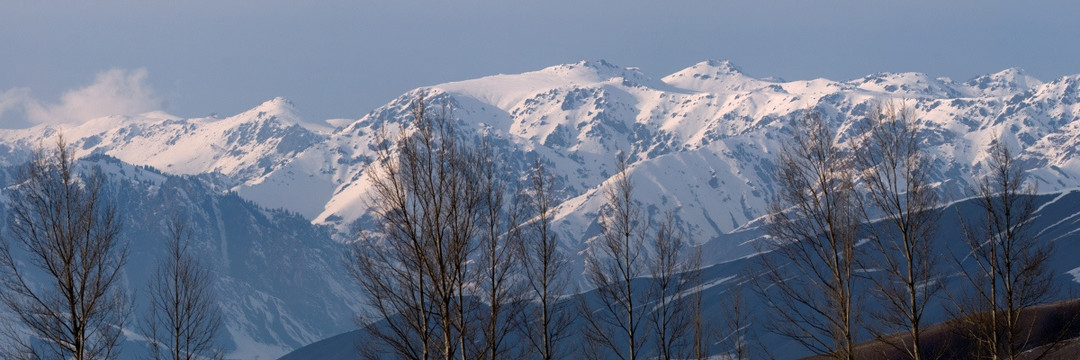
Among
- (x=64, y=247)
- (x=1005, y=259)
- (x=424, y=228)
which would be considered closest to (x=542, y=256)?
(x=424, y=228)

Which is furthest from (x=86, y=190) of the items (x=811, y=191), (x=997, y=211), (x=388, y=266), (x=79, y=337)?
(x=997, y=211)

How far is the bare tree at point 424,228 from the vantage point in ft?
92.7

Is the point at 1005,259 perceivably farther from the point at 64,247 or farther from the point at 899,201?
the point at 64,247

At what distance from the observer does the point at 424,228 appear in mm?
28516

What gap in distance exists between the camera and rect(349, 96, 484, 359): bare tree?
28250mm

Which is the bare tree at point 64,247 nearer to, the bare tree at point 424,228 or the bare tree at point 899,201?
the bare tree at point 424,228

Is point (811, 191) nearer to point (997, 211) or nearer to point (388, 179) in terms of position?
point (997, 211)

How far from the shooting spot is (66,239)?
3431 centimetres

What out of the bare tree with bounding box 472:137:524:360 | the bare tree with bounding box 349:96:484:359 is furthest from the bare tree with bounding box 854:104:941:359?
the bare tree with bounding box 349:96:484:359

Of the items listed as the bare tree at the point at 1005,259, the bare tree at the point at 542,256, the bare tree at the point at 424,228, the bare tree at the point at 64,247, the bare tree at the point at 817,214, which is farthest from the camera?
the bare tree at the point at 542,256

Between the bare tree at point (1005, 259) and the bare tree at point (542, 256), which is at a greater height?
the bare tree at point (542, 256)

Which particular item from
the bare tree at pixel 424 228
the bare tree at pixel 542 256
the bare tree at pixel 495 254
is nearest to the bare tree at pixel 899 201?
the bare tree at pixel 542 256

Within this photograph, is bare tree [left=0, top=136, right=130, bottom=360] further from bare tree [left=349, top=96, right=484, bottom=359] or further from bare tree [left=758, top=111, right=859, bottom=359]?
bare tree [left=758, top=111, right=859, bottom=359]

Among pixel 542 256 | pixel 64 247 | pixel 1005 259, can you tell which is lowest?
pixel 1005 259
